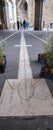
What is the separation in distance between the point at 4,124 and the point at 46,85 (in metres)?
1.26

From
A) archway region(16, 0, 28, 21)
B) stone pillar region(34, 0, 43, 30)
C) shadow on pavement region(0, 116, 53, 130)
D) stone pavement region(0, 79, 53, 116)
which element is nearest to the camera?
shadow on pavement region(0, 116, 53, 130)

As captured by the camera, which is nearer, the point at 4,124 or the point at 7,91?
the point at 4,124

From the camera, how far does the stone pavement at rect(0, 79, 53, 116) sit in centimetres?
222

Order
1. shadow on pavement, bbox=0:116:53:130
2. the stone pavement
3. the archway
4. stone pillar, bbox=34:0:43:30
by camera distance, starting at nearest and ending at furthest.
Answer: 1. shadow on pavement, bbox=0:116:53:130
2. the stone pavement
3. stone pillar, bbox=34:0:43:30
4. the archway

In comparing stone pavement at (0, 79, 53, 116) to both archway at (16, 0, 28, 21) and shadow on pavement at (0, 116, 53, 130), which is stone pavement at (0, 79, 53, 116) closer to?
shadow on pavement at (0, 116, 53, 130)

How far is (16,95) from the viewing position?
2.63 m

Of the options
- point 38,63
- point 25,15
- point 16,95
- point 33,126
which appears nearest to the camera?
point 33,126

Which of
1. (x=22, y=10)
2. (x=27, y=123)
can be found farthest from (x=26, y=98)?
(x=22, y=10)

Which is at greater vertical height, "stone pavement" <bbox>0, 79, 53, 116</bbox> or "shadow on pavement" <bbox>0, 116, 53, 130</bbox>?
"shadow on pavement" <bbox>0, 116, 53, 130</bbox>

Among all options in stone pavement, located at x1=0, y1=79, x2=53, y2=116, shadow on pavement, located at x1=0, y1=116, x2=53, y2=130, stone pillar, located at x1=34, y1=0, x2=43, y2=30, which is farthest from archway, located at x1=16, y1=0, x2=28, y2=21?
shadow on pavement, located at x1=0, y1=116, x2=53, y2=130

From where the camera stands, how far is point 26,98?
100.0 inches

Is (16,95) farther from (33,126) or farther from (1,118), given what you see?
(33,126)

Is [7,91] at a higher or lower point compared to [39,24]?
higher

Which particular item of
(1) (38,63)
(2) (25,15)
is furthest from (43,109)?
(2) (25,15)
